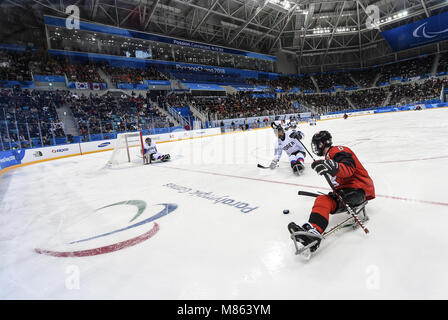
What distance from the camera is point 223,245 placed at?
221 centimetres

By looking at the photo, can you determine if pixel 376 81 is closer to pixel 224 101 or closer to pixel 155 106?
pixel 224 101

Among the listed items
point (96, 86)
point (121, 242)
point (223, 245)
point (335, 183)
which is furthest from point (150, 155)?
point (96, 86)

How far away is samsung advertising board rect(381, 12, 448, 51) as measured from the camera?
3108 cm

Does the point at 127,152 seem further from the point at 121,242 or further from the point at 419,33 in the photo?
the point at 419,33

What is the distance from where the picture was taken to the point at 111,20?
2345cm

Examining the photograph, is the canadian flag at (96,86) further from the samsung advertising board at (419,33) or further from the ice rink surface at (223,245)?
the samsung advertising board at (419,33)

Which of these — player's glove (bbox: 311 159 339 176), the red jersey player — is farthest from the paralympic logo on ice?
player's glove (bbox: 311 159 339 176)

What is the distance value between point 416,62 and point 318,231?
49.8 meters

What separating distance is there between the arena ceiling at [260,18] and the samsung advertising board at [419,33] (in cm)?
120

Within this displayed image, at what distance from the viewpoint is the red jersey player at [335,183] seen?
1966 millimetres

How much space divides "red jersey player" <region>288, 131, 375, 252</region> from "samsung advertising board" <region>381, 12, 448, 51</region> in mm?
41798

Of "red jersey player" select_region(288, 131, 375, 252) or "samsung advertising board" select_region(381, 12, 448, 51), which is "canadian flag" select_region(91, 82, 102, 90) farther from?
"samsung advertising board" select_region(381, 12, 448, 51)
